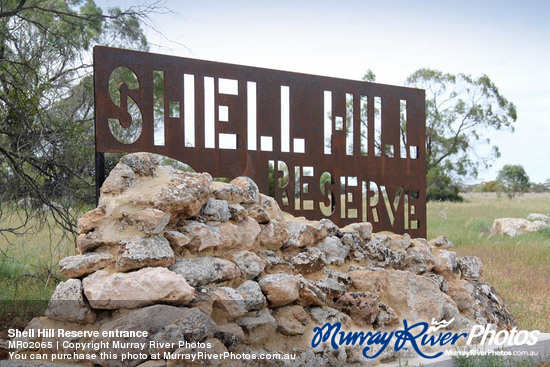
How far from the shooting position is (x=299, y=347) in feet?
13.1

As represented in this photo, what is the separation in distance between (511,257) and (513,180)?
20122 mm

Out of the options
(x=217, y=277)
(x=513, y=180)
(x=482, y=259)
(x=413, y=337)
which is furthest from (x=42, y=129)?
(x=513, y=180)

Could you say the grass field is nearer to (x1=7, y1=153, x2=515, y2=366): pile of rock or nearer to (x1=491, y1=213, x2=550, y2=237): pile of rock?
(x1=491, y1=213, x2=550, y2=237): pile of rock

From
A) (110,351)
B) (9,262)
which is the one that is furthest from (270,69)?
(9,262)

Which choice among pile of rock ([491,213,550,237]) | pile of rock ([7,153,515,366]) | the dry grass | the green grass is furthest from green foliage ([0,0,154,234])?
pile of rock ([491,213,550,237])

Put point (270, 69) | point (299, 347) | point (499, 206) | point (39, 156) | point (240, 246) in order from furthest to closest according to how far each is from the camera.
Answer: point (499, 206), point (39, 156), point (270, 69), point (240, 246), point (299, 347)

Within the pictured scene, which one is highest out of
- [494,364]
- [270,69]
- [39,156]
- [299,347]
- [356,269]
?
[270,69]

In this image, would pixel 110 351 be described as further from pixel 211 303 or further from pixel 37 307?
pixel 37 307

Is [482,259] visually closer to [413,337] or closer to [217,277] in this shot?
[413,337]

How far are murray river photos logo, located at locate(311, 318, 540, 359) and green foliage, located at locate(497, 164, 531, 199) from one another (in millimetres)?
20410

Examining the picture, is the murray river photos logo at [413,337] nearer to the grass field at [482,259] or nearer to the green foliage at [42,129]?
the grass field at [482,259]

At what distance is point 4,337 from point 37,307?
933 mm

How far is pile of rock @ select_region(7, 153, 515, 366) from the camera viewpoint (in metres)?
3.44

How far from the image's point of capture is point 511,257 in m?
9.69
